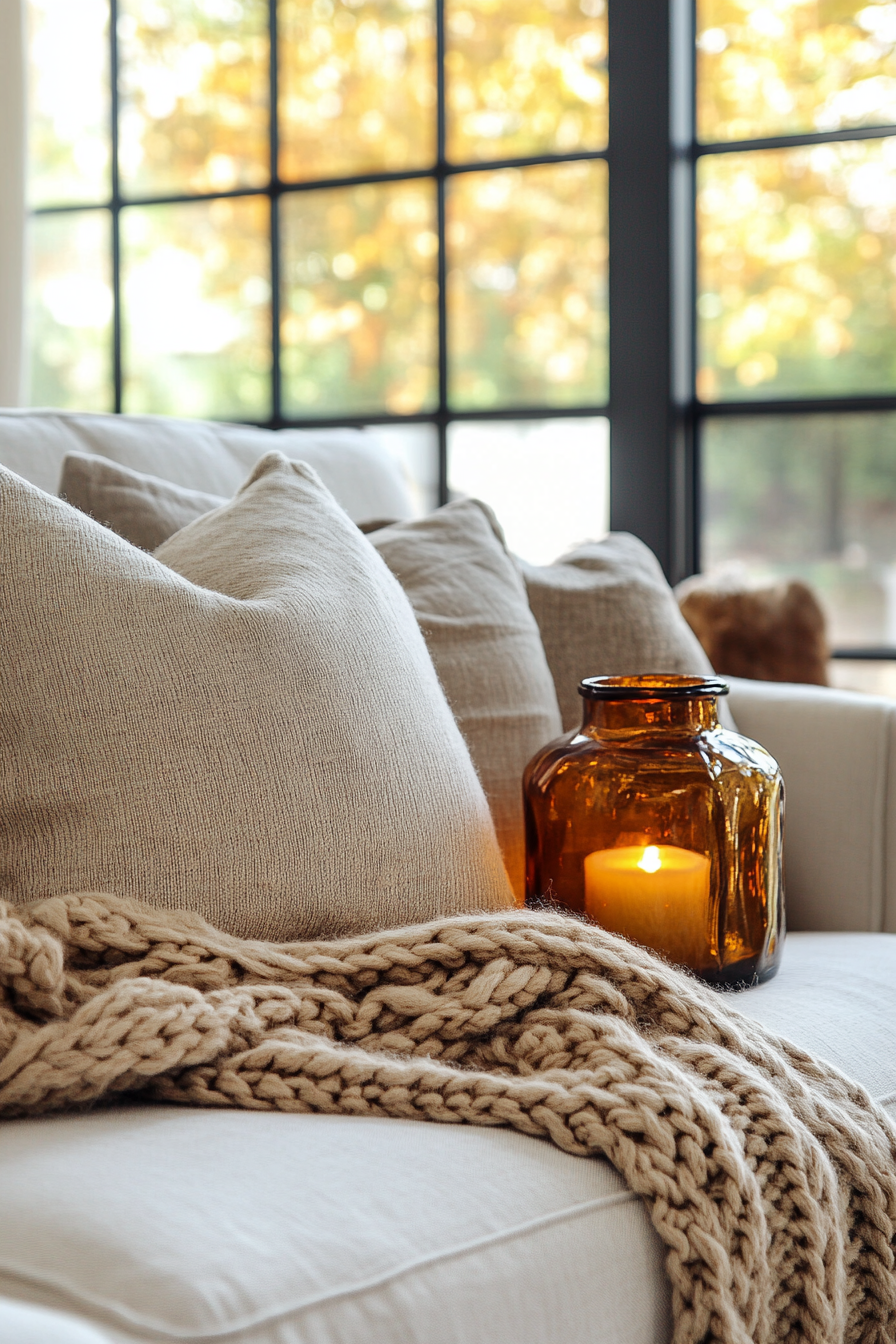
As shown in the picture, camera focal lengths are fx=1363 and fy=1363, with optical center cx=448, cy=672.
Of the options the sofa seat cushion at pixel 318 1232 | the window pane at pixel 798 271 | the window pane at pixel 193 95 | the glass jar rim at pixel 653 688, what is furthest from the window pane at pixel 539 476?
the sofa seat cushion at pixel 318 1232

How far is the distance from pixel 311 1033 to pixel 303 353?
249 centimetres

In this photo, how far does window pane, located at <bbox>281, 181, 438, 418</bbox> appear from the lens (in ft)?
9.71

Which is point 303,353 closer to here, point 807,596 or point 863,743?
point 807,596

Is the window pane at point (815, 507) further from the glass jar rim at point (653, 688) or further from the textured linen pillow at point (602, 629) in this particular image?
the glass jar rim at point (653, 688)

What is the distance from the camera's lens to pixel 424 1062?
799 mm

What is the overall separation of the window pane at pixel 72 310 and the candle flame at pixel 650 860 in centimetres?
257

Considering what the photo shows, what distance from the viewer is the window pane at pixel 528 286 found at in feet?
9.15

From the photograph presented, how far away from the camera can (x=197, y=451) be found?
1525 millimetres

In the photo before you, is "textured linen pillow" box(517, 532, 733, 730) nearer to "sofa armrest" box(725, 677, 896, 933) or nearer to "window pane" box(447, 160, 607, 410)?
"sofa armrest" box(725, 677, 896, 933)

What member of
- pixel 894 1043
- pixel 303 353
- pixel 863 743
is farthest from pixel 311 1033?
pixel 303 353

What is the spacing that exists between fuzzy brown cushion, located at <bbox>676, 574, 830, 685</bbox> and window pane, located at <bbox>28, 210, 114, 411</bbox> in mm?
1876

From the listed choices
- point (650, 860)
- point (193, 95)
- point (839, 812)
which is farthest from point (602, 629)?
point (193, 95)

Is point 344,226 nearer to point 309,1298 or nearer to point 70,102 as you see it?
point 70,102

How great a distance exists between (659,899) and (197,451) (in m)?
0.79
